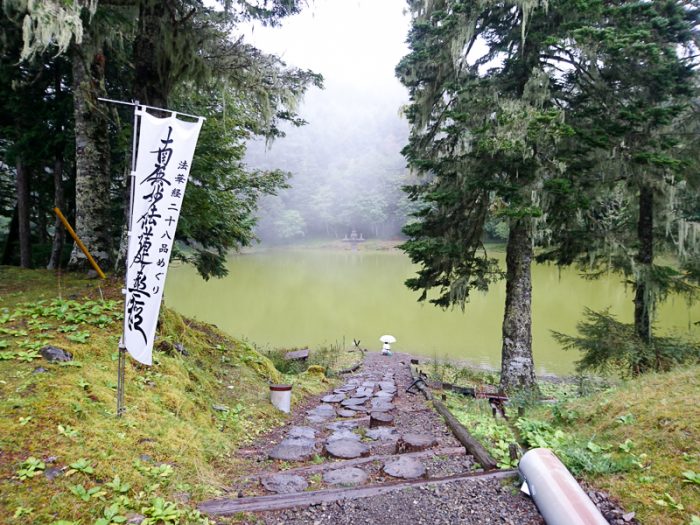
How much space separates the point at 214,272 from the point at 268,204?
167 ft

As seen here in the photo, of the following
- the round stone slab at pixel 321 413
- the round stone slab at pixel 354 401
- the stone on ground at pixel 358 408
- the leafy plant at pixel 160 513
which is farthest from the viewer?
the round stone slab at pixel 354 401

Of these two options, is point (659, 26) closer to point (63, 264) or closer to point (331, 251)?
point (63, 264)

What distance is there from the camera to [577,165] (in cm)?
581

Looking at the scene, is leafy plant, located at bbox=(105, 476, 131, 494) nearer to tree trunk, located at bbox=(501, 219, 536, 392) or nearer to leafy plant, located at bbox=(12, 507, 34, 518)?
leafy plant, located at bbox=(12, 507, 34, 518)

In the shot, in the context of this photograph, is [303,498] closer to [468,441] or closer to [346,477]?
[346,477]

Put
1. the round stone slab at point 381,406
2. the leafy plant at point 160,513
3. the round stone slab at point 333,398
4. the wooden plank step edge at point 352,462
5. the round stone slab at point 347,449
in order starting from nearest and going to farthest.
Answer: the leafy plant at point 160,513
the wooden plank step edge at point 352,462
the round stone slab at point 347,449
the round stone slab at point 381,406
the round stone slab at point 333,398

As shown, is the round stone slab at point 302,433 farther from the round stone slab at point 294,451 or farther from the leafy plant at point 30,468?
the leafy plant at point 30,468

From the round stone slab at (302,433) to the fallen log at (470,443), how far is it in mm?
1359

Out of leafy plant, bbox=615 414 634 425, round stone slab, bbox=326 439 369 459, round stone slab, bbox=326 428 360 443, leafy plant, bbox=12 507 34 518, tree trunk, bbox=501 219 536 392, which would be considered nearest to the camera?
leafy plant, bbox=12 507 34 518

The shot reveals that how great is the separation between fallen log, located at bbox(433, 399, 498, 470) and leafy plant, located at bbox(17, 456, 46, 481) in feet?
8.93

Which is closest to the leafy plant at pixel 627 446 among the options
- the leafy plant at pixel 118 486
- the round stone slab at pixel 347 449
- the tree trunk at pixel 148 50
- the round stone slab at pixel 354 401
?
the round stone slab at pixel 347 449

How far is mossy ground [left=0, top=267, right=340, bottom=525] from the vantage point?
216cm

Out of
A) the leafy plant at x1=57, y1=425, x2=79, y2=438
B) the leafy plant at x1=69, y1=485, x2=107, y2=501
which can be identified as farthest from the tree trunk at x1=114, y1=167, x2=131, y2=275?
the leafy plant at x1=69, y1=485, x2=107, y2=501

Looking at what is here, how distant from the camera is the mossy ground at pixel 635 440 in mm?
2131
